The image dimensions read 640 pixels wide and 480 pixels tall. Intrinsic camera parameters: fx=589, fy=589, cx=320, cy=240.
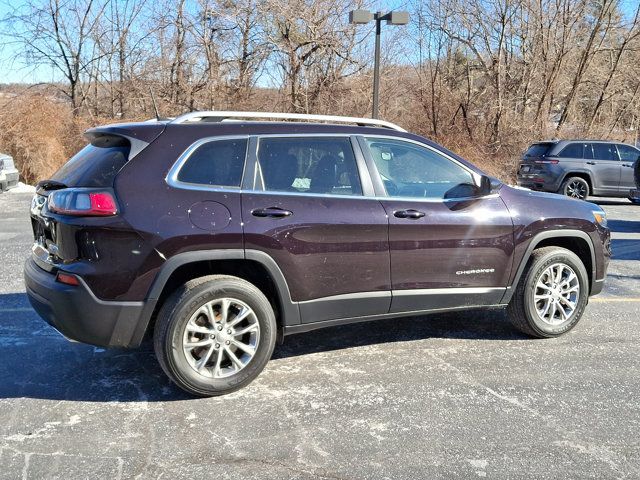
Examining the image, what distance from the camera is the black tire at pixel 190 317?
3.57 meters

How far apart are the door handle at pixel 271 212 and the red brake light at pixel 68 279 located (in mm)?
1127

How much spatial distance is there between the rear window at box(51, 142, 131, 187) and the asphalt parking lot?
4.37 feet

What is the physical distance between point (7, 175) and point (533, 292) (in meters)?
12.1

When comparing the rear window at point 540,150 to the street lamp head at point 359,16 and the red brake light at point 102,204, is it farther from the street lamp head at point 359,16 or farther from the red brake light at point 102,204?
the red brake light at point 102,204

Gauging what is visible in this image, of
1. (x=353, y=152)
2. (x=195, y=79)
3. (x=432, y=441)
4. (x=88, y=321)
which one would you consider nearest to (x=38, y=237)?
(x=88, y=321)

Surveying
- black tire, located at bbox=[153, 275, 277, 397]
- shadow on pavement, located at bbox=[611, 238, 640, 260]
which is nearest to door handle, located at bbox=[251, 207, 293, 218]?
black tire, located at bbox=[153, 275, 277, 397]

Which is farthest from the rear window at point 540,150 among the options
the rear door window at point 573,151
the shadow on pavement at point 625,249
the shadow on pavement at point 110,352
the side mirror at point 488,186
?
the side mirror at point 488,186

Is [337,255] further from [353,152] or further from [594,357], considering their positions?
[594,357]

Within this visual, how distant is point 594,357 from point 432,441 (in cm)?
195

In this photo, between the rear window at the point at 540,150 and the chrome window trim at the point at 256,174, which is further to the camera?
the rear window at the point at 540,150

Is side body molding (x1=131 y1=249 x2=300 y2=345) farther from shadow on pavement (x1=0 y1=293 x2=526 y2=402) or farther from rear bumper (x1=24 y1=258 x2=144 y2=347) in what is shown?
shadow on pavement (x1=0 y1=293 x2=526 y2=402)

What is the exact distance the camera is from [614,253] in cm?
859

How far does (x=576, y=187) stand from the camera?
1494 cm

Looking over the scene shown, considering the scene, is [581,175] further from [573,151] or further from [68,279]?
[68,279]
